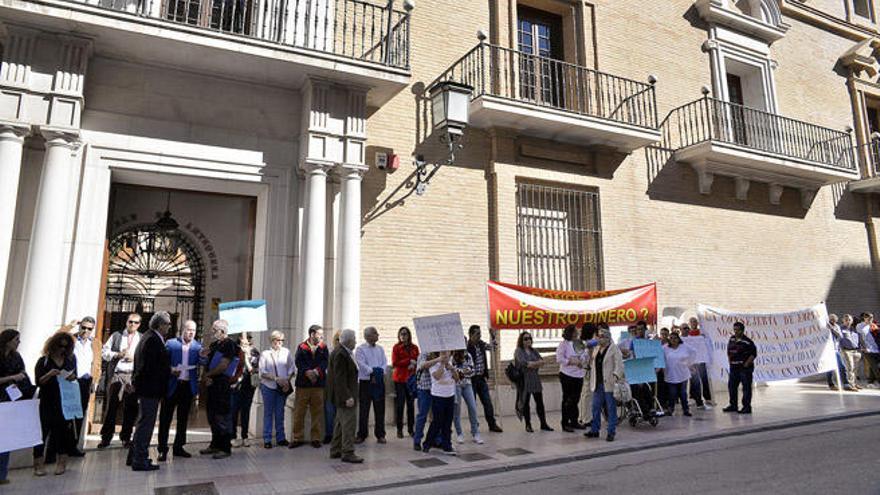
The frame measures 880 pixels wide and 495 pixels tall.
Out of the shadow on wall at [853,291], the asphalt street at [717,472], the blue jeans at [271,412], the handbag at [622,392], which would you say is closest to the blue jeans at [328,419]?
the blue jeans at [271,412]

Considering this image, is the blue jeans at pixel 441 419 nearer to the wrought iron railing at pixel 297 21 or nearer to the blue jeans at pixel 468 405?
the blue jeans at pixel 468 405

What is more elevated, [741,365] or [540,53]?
[540,53]

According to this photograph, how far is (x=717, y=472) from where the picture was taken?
563 centimetres

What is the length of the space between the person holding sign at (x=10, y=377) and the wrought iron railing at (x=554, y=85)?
7.71 metres

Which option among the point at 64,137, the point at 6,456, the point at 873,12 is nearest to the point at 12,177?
the point at 64,137

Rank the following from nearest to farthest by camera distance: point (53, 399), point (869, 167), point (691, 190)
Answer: point (53, 399) < point (691, 190) < point (869, 167)

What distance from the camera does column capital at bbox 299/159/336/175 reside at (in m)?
8.42

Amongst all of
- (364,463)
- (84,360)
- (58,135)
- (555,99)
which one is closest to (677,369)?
(364,463)

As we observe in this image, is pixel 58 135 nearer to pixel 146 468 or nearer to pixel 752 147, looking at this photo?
pixel 146 468

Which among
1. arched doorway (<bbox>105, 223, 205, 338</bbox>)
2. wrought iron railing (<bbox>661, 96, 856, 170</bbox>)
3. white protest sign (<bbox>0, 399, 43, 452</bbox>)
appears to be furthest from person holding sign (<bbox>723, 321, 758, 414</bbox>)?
white protest sign (<bbox>0, 399, 43, 452</bbox>)

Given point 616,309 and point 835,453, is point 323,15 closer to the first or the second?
point 616,309

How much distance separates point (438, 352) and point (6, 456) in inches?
182

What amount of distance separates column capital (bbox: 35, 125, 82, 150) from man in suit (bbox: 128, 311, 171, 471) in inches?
112

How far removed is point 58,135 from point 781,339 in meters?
13.4
